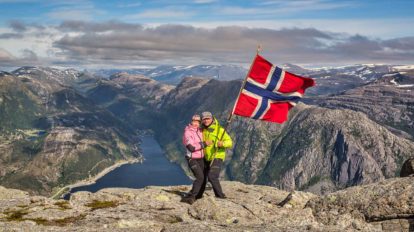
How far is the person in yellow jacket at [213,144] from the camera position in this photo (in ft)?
101

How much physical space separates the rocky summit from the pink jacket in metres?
3.65

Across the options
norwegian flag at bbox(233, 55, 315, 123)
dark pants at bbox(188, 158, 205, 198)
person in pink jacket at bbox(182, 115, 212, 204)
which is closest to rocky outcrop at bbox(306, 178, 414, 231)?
norwegian flag at bbox(233, 55, 315, 123)

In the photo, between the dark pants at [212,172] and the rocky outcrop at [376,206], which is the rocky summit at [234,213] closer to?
the rocky outcrop at [376,206]

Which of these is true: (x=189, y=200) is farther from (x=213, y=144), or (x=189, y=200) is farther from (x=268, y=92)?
(x=268, y=92)

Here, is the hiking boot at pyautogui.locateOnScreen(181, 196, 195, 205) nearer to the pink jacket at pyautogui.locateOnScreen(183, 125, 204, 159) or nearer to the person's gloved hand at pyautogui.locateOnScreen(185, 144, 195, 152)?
the pink jacket at pyautogui.locateOnScreen(183, 125, 204, 159)

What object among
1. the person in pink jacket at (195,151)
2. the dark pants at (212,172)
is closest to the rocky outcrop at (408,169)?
the dark pants at (212,172)

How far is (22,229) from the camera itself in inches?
843

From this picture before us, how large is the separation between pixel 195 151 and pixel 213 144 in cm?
149

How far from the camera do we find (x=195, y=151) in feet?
102

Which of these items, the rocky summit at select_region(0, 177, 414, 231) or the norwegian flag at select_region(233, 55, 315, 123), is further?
the norwegian flag at select_region(233, 55, 315, 123)

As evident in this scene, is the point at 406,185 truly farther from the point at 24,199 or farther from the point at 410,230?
the point at 24,199

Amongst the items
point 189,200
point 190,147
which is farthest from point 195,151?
point 189,200

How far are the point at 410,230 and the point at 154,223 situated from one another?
1520 cm

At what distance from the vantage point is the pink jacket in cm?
3053
